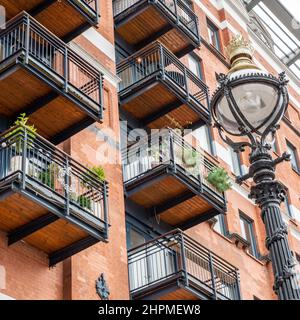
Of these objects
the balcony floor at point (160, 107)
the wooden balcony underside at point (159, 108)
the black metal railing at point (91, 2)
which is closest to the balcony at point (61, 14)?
the black metal railing at point (91, 2)

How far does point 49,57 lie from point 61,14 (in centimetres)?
124

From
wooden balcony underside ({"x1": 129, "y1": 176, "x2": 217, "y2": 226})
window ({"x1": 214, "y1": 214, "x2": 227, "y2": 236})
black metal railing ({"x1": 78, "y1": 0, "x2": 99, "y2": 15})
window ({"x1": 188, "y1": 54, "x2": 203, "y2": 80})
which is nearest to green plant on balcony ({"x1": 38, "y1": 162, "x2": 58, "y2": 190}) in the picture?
wooden balcony underside ({"x1": 129, "y1": 176, "x2": 217, "y2": 226})

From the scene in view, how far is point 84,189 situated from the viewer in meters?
16.5

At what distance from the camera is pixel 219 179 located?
20.7m

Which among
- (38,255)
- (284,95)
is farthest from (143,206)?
(284,95)

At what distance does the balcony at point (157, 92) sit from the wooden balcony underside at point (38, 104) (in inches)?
149

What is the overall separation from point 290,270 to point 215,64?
20322 mm

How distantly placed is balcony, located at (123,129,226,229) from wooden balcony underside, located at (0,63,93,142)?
2548 millimetres

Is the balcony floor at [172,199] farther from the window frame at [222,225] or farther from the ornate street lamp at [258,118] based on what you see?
the ornate street lamp at [258,118]

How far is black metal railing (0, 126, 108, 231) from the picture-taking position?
14.3m

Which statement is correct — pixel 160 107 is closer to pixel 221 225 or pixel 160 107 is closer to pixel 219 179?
pixel 219 179

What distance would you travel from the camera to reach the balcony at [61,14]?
58.8 feet

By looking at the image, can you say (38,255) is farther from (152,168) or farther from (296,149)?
(296,149)

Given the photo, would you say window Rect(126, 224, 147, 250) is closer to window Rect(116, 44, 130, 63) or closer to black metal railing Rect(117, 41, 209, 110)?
black metal railing Rect(117, 41, 209, 110)
